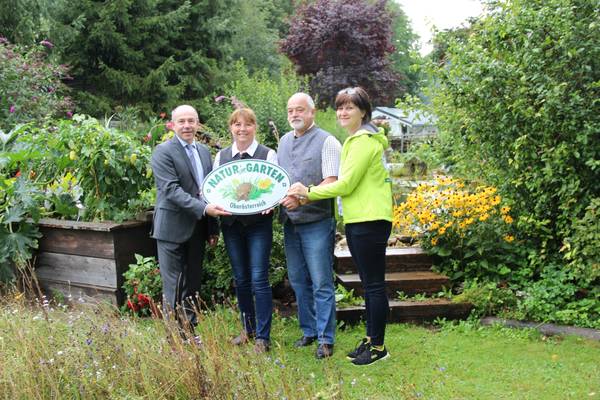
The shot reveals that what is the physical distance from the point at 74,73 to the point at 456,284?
49.1 feet

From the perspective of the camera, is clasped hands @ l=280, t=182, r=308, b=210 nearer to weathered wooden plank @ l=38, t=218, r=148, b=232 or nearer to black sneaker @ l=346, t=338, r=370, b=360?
black sneaker @ l=346, t=338, r=370, b=360

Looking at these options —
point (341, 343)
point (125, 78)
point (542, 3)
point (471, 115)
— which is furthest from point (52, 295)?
point (125, 78)

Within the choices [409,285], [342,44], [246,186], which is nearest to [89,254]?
[246,186]

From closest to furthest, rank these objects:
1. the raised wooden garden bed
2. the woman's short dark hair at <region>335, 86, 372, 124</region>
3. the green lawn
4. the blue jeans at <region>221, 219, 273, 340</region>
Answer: the green lawn < the woman's short dark hair at <region>335, 86, 372, 124</region> < the blue jeans at <region>221, 219, 273, 340</region> < the raised wooden garden bed

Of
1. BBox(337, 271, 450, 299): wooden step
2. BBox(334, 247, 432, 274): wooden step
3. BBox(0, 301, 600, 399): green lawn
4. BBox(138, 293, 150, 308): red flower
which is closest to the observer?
BBox(0, 301, 600, 399): green lawn

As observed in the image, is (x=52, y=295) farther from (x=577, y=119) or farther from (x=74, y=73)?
(x=74, y=73)

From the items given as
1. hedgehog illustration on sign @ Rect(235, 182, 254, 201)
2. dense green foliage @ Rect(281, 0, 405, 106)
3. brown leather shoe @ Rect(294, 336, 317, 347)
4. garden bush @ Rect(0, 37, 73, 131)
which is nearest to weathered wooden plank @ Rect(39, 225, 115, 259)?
hedgehog illustration on sign @ Rect(235, 182, 254, 201)

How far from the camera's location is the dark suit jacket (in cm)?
399

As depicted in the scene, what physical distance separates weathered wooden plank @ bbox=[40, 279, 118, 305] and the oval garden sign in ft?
5.42

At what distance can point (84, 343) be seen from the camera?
319 centimetres

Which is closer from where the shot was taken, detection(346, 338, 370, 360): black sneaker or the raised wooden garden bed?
detection(346, 338, 370, 360): black sneaker

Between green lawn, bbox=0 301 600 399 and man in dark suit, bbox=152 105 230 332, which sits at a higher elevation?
man in dark suit, bbox=152 105 230 332

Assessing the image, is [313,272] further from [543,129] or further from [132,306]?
[543,129]

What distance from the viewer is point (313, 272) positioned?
4012 mm
